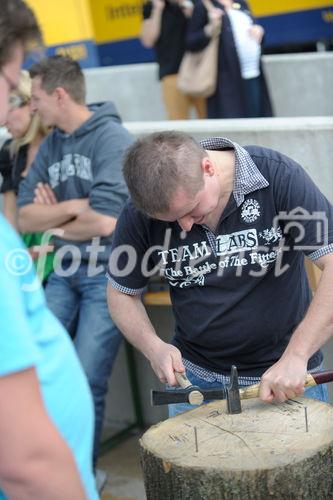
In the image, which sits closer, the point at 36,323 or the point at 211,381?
the point at 36,323

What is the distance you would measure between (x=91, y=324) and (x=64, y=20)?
7.30 meters

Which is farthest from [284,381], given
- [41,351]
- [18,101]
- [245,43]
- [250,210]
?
[245,43]

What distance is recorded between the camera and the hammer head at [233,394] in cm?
305

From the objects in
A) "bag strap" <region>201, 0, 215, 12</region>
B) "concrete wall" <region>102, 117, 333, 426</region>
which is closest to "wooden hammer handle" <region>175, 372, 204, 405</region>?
"concrete wall" <region>102, 117, 333, 426</region>

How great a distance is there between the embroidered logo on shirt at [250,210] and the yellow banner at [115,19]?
9.74m

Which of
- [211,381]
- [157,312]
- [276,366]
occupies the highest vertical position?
[276,366]

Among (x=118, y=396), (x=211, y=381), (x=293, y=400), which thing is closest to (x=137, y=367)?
(x=118, y=396)

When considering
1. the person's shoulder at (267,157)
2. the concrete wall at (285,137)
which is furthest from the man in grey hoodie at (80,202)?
the person's shoulder at (267,157)

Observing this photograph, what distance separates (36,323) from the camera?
178 centimetres

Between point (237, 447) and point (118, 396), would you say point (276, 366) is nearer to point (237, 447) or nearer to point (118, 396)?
point (237, 447)

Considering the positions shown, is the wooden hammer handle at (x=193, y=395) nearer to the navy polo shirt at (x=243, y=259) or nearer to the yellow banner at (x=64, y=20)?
the navy polo shirt at (x=243, y=259)

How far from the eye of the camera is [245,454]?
→ 9.20ft

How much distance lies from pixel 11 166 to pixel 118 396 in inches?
59.1

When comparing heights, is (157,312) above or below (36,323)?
below
